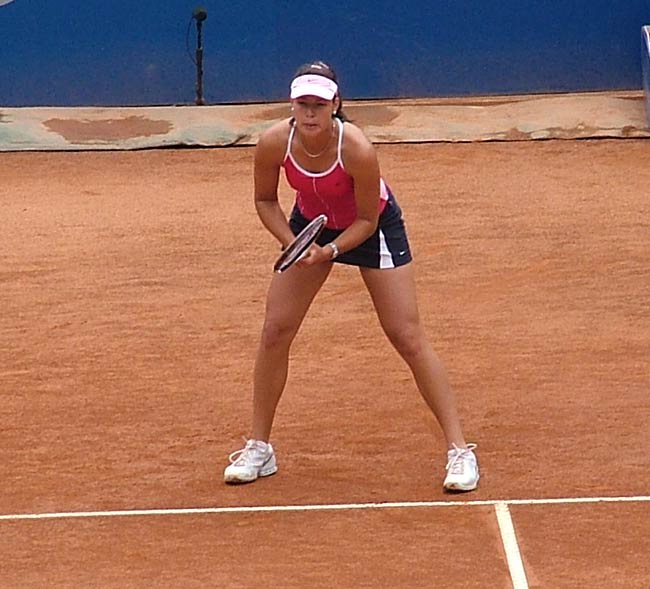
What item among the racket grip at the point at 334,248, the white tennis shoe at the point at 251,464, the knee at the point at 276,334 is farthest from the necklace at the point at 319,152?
the white tennis shoe at the point at 251,464

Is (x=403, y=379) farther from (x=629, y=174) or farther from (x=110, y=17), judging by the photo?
(x=110, y=17)

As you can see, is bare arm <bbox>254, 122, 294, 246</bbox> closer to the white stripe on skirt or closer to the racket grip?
the racket grip

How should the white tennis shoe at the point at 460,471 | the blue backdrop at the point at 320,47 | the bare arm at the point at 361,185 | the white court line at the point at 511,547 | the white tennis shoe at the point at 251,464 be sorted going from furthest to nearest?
the blue backdrop at the point at 320,47, the white tennis shoe at the point at 251,464, the white tennis shoe at the point at 460,471, the bare arm at the point at 361,185, the white court line at the point at 511,547

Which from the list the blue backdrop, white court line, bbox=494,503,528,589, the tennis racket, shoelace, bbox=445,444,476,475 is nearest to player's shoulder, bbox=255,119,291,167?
the tennis racket

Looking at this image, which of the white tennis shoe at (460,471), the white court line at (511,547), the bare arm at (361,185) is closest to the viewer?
the white court line at (511,547)

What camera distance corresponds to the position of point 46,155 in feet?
48.4

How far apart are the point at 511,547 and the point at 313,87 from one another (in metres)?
1.97

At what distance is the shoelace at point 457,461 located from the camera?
6195 mm

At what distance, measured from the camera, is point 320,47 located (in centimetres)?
1666

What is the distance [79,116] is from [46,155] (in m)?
1.29

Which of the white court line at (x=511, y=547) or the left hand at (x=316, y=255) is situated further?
the left hand at (x=316, y=255)

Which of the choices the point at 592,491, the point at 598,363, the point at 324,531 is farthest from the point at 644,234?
the point at 324,531

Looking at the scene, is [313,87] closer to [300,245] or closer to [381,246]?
[300,245]

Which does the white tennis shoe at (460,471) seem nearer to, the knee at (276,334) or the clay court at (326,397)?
the clay court at (326,397)
